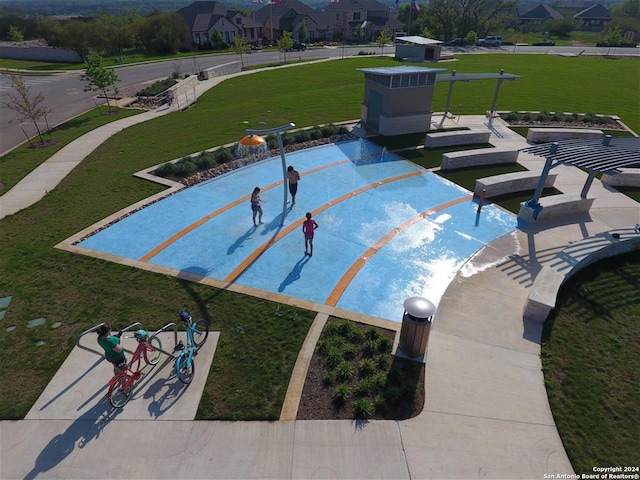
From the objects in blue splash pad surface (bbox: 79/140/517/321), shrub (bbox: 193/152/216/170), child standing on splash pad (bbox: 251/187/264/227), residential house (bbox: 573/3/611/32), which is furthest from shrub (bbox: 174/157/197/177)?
residential house (bbox: 573/3/611/32)

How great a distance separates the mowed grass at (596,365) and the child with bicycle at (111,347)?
763 centimetres

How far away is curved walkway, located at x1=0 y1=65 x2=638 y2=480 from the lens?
5.80m

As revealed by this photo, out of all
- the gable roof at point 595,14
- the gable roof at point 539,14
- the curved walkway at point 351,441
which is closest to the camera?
the curved walkway at point 351,441

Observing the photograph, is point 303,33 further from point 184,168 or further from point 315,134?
point 184,168

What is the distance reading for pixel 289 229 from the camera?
12.0 metres

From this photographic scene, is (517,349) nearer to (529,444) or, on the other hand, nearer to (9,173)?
(529,444)

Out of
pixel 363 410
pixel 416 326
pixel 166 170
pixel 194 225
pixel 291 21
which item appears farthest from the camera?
pixel 291 21

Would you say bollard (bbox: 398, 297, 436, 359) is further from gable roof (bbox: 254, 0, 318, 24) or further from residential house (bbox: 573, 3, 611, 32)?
residential house (bbox: 573, 3, 611, 32)

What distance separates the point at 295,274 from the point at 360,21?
8504 cm

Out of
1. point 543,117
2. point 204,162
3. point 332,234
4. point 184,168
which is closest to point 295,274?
point 332,234

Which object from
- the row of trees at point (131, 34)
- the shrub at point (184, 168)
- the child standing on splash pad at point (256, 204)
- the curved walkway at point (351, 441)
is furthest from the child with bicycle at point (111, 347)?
the row of trees at point (131, 34)

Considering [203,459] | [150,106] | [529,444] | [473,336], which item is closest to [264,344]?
[203,459]

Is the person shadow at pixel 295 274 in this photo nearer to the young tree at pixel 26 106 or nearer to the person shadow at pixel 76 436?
the person shadow at pixel 76 436

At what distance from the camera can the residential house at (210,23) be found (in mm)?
62219
